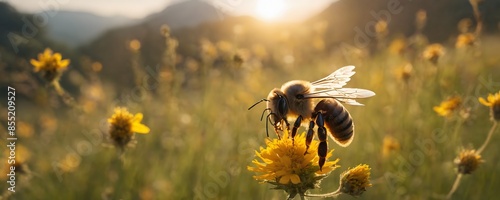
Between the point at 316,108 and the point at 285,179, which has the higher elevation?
the point at 316,108

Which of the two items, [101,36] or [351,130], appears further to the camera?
[101,36]

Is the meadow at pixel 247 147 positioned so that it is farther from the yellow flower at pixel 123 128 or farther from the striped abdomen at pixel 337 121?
the striped abdomen at pixel 337 121

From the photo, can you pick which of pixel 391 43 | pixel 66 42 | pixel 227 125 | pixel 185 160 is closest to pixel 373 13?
pixel 391 43

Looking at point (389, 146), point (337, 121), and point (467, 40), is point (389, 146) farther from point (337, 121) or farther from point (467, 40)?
point (337, 121)

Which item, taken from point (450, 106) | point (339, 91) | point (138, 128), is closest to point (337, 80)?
point (339, 91)

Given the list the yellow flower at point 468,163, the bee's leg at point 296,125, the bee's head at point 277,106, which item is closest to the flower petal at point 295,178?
the bee's leg at point 296,125

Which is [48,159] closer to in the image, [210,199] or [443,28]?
[210,199]

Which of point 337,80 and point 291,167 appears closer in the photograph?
point 291,167
